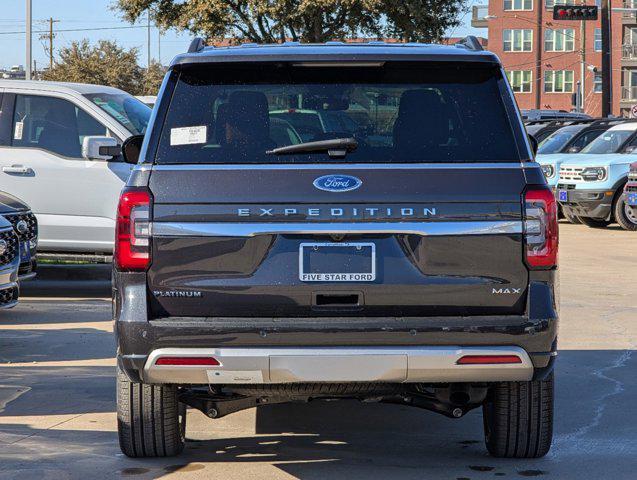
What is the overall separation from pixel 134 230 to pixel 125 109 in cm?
836

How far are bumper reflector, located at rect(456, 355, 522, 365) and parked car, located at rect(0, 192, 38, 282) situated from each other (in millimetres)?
6148

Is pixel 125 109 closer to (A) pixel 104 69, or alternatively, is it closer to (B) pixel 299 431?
(B) pixel 299 431

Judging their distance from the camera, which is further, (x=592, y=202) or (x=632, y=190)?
(x=592, y=202)

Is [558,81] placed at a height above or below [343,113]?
above

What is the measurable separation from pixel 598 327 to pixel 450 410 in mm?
5282

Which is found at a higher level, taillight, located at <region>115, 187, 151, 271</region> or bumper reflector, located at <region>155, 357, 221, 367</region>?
taillight, located at <region>115, 187, 151, 271</region>

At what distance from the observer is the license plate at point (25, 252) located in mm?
11023

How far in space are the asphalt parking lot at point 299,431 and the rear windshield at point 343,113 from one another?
153cm

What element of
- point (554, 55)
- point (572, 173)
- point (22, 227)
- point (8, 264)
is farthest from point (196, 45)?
point (554, 55)

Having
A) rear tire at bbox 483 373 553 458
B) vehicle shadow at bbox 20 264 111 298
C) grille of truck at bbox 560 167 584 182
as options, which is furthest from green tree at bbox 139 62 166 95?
rear tire at bbox 483 373 553 458

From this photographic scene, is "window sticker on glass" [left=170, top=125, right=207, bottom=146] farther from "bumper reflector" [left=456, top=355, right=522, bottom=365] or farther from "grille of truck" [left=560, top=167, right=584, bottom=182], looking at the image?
"grille of truck" [left=560, top=167, right=584, bottom=182]

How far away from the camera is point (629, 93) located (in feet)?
296

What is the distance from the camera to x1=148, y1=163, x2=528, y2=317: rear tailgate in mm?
5465

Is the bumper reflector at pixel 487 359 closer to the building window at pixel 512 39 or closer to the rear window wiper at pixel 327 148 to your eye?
the rear window wiper at pixel 327 148
